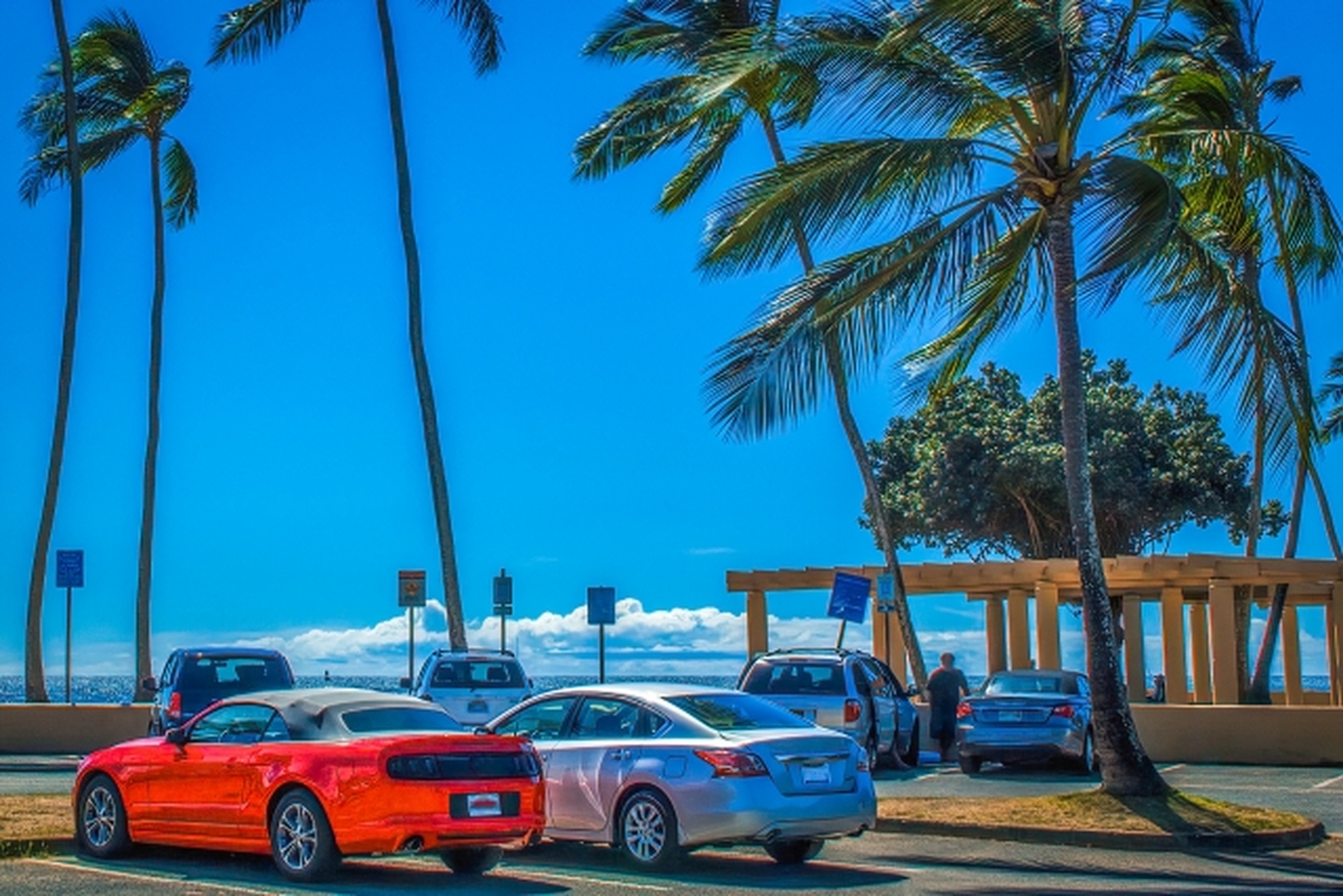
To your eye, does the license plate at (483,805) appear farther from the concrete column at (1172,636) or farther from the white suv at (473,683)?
the concrete column at (1172,636)

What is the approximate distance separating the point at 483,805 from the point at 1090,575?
7039 millimetres

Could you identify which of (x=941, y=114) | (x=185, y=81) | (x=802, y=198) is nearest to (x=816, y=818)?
(x=802, y=198)

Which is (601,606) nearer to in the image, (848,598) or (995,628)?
(848,598)

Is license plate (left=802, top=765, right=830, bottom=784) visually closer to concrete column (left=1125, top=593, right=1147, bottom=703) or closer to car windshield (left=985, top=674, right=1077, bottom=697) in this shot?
car windshield (left=985, top=674, right=1077, bottom=697)

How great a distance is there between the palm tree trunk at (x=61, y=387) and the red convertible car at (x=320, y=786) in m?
20.7

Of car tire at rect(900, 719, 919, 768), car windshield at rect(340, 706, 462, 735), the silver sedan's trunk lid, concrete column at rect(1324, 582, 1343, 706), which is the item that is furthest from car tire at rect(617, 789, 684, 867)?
concrete column at rect(1324, 582, 1343, 706)

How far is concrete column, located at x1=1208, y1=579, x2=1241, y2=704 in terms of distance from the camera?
3288cm

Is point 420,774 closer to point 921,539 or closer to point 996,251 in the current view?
point 996,251

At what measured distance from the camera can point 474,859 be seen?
13.5 m

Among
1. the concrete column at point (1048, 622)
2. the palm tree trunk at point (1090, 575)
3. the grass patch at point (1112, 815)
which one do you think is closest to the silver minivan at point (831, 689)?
the grass patch at point (1112, 815)

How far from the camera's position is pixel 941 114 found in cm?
1742

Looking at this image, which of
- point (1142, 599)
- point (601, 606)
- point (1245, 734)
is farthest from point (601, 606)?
point (1142, 599)

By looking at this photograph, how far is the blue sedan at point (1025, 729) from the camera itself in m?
23.5

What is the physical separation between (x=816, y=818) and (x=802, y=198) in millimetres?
6397
